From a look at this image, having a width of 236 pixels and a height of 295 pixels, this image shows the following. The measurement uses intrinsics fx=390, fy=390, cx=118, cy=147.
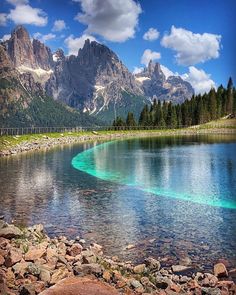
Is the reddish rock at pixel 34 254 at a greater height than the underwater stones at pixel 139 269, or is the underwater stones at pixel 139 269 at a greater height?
the reddish rock at pixel 34 254

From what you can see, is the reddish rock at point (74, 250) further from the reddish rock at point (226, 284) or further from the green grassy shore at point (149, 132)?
the green grassy shore at point (149, 132)

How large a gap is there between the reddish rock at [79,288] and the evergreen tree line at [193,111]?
153495 mm

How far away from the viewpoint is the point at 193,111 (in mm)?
173500

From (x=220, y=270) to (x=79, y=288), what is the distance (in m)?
7.73

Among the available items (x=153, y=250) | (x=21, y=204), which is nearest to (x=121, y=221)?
(x=153, y=250)

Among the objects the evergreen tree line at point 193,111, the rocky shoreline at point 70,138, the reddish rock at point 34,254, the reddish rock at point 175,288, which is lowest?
the reddish rock at point 175,288

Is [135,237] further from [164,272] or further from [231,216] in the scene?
[231,216]

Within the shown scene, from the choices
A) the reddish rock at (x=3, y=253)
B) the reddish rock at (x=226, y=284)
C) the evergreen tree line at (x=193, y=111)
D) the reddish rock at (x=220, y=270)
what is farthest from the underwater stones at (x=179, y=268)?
the evergreen tree line at (x=193, y=111)

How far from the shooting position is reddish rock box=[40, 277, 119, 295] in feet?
27.0

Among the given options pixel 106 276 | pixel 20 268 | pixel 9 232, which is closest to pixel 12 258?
pixel 20 268

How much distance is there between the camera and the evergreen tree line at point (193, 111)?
552 feet

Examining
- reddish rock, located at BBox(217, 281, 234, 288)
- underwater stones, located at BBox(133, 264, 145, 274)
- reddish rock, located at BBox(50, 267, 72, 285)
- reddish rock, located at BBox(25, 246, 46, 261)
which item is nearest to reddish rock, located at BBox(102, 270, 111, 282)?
reddish rock, located at BBox(50, 267, 72, 285)

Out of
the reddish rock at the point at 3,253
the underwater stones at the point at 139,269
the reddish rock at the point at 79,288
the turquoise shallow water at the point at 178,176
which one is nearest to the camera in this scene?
the reddish rock at the point at 79,288

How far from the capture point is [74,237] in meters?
19.5
